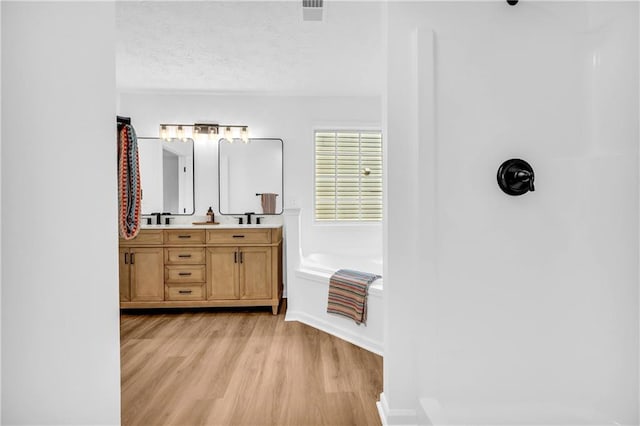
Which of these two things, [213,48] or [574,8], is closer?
[574,8]

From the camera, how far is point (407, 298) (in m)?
1.42

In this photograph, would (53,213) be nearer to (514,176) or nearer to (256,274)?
(514,176)

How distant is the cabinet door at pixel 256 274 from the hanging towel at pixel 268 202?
661 mm

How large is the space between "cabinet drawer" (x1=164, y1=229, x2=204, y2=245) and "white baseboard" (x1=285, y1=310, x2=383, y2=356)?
1119mm

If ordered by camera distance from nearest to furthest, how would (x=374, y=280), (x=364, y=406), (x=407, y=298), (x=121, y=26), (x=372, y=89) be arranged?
(x=407, y=298)
(x=364, y=406)
(x=121, y=26)
(x=374, y=280)
(x=372, y=89)

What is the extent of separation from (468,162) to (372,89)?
262 cm

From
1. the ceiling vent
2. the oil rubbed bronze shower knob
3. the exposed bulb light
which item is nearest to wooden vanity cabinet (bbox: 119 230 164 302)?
the exposed bulb light

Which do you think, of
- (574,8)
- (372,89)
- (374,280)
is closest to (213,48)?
(372,89)

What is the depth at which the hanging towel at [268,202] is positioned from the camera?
383 centimetres

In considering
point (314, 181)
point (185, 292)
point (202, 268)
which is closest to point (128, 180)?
point (202, 268)

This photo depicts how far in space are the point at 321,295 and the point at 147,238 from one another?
1761 millimetres

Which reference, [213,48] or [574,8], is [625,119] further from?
[213,48]

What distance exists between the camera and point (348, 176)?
12.9ft

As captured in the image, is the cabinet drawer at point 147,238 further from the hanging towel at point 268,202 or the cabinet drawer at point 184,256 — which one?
the hanging towel at point 268,202
